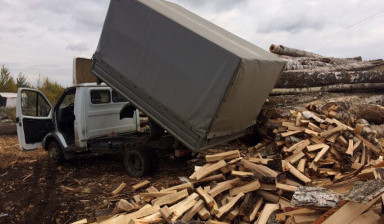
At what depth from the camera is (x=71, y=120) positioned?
801 cm

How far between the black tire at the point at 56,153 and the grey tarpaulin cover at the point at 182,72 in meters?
2.91

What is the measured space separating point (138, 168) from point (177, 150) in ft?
3.78

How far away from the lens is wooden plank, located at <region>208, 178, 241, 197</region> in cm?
424

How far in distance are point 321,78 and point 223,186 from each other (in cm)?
593

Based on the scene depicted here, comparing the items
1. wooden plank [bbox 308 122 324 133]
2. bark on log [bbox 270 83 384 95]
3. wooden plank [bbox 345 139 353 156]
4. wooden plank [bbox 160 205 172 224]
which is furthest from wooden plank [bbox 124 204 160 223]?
bark on log [bbox 270 83 384 95]

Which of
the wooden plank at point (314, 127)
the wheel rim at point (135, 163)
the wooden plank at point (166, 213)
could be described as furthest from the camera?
the wheel rim at point (135, 163)

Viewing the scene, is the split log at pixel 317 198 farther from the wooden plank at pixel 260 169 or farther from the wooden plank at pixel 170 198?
the wooden plank at pixel 170 198

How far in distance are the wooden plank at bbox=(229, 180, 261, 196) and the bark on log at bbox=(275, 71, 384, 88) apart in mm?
4566

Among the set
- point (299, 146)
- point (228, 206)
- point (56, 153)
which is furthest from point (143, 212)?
point (56, 153)

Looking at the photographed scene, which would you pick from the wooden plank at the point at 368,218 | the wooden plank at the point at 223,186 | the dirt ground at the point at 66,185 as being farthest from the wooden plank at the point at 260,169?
the dirt ground at the point at 66,185

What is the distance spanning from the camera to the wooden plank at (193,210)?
3724 millimetres

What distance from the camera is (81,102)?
23.1 ft

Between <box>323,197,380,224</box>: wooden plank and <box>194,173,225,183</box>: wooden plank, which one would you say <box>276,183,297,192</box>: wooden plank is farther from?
<box>323,197,380,224</box>: wooden plank

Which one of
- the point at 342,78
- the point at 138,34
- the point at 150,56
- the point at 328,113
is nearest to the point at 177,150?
the point at 150,56
